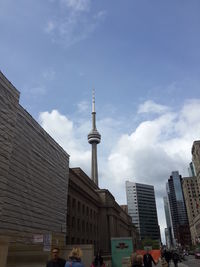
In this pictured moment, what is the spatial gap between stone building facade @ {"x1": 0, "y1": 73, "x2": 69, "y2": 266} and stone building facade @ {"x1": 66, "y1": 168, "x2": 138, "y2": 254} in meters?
18.4

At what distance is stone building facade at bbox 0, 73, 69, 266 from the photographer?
20.3 metres

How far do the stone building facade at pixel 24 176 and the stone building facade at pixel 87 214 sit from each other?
18393mm

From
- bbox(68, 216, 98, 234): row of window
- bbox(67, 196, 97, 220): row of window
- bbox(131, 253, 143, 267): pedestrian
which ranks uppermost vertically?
bbox(67, 196, 97, 220): row of window

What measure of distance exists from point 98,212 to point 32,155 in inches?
2110

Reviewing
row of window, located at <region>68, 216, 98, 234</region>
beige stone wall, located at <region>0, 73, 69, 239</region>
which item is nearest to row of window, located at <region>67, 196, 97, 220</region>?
row of window, located at <region>68, 216, 98, 234</region>

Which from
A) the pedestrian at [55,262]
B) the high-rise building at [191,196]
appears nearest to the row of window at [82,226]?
the pedestrian at [55,262]

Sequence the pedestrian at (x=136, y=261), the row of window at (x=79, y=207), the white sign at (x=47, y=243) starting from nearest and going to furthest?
the pedestrian at (x=136, y=261) → the white sign at (x=47, y=243) → the row of window at (x=79, y=207)

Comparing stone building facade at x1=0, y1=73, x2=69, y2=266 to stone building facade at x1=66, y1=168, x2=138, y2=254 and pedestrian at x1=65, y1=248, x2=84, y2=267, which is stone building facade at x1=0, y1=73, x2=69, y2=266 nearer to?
pedestrian at x1=65, y1=248, x2=84, y2=267

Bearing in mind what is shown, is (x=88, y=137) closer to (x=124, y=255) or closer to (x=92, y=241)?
(x=92, y=241)

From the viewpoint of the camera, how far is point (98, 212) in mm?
74875

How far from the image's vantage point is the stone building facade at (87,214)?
165 ft

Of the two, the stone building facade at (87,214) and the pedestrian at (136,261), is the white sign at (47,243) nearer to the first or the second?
the pedestrian at (136,261)

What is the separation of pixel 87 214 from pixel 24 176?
41543 millimetres

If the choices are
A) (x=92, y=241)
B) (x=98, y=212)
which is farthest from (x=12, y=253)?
(x=98, y=212)
